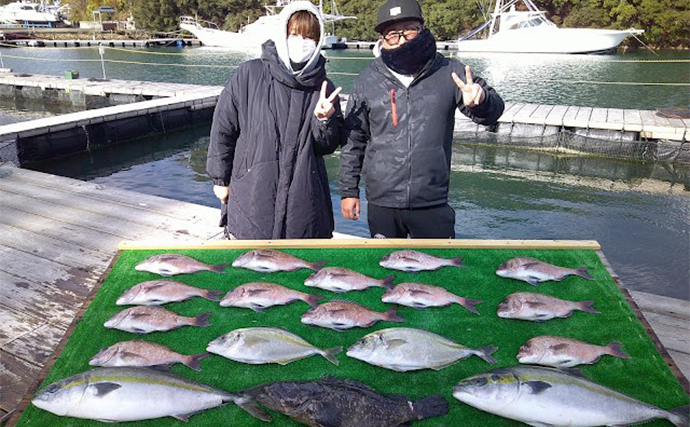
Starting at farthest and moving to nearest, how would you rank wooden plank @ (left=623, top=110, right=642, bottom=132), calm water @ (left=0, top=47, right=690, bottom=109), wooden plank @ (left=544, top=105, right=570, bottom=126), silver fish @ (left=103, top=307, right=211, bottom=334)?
calm water @ (left=0, top=47, right=690, bottom=109) < wooden plank @ (left=544, top=105, right=570, bottom=126) < wooden plank @ (left=623, top=110, right=642, bottom=132) < silver fish @ (left=103, top=307, right=211, bottom=334)

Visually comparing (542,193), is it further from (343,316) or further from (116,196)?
(343,316)

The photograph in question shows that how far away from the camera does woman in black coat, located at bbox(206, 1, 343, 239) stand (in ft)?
8.97

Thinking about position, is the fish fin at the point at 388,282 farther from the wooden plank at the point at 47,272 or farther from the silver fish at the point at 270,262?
the wooden plank at the point at 47,272

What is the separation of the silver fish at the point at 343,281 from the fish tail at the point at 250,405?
0.76m

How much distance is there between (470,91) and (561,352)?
1522 millimetres

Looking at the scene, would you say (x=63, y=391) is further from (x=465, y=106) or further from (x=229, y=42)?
(x=229, y=42)

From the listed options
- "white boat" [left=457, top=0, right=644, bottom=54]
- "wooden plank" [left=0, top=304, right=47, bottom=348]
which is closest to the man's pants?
"wooden plank" [left=0, top=304, right=47, bottom=348]

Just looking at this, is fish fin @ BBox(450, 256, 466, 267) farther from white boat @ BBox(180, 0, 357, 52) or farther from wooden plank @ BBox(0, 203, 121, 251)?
white boat @ BBox(180, 0, 357, 52)

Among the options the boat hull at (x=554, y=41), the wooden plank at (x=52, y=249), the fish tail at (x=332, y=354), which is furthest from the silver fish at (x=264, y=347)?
the boat hull at (x=554, y=41)

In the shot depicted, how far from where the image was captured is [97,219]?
4.77 m

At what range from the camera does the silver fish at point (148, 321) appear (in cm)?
209

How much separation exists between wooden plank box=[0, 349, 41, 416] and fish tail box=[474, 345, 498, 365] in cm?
197

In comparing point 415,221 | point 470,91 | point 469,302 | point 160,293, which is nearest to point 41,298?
point 160,293

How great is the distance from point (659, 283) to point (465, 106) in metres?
4.82
